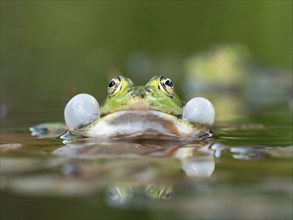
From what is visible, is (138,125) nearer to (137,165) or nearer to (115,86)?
(115,86)

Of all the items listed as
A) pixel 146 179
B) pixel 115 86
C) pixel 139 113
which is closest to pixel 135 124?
pixel 139 113

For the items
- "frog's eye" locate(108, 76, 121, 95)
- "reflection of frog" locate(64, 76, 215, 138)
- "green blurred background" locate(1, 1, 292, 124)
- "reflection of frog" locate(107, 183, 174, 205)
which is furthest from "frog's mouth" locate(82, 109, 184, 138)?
"green blurred background" locate(1, 1, 292, 124)

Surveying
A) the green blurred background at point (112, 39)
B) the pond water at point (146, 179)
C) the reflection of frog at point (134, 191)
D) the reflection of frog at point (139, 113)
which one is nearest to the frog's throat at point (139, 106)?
the reflection of frog at point (139, 113)

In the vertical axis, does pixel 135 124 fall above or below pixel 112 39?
below

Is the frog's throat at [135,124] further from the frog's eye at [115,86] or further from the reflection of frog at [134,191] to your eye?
the reflection of frog at [134,191]

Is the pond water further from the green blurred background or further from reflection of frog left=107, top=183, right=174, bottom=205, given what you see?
the green blurred background

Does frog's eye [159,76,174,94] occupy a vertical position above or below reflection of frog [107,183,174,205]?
above
